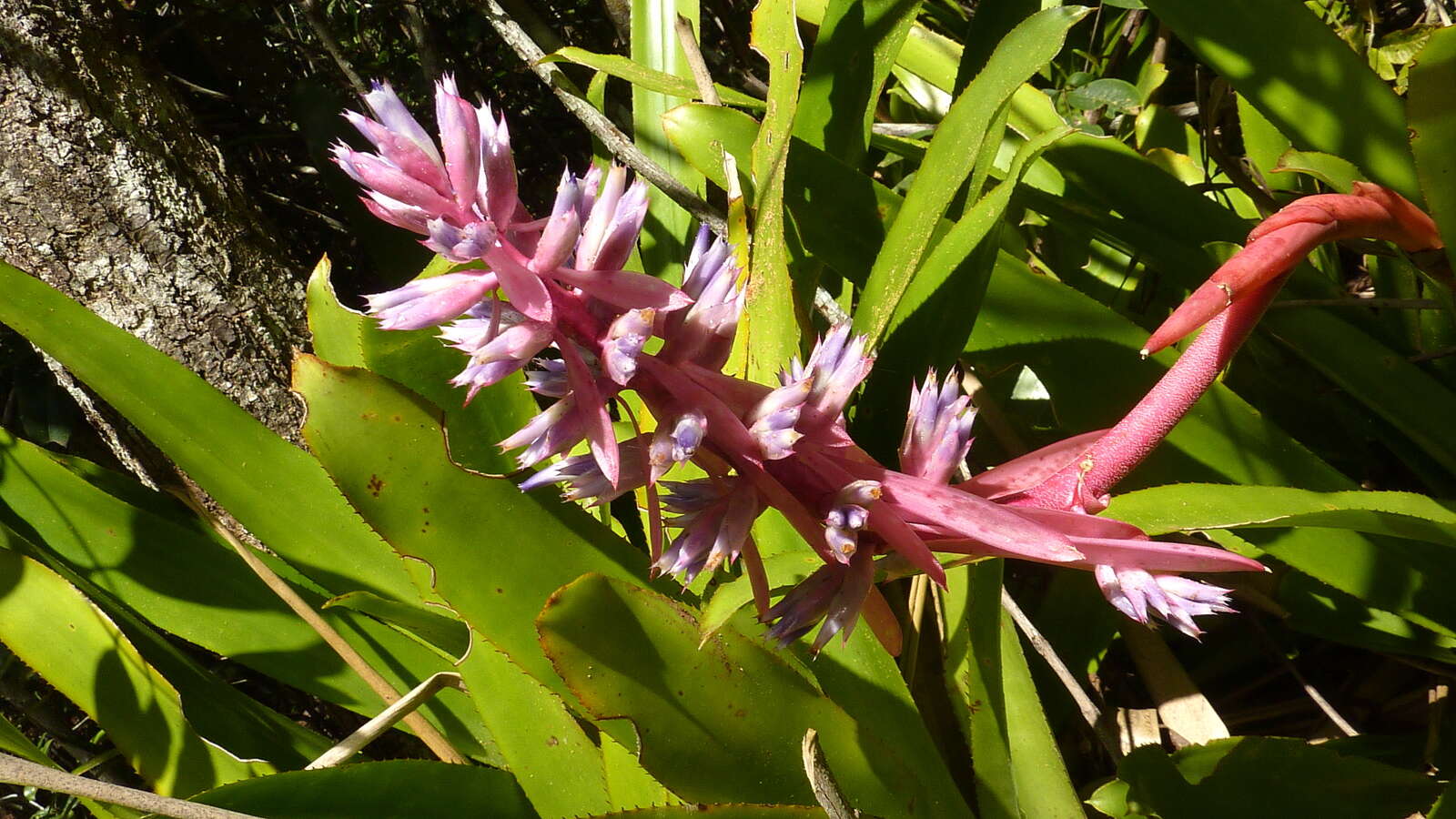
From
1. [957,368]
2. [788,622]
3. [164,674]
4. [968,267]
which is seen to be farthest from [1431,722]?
[164,674]

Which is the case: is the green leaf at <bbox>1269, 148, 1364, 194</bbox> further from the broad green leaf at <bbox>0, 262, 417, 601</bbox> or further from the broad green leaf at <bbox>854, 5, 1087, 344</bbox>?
the broad green leaf at <bbox>0, 262, 417, 601</bbox>

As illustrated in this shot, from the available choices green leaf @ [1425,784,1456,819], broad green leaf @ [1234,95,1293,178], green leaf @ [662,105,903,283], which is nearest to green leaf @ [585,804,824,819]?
green leaf @ [1425,784,1456,819]

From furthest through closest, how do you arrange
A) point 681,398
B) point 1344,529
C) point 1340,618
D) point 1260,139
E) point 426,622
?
point 1260,139 → point 1340,618 → point 426,622 → point 1344,529 → point 681,398

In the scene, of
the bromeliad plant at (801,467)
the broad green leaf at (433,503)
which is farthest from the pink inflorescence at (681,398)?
the broad green leaf at (433,503)

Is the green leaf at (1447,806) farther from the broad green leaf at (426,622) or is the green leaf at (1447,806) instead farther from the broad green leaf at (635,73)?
the broad green leaf at (635,73)

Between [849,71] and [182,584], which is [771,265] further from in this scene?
[182,584]

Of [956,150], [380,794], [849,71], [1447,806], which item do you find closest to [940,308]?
[956,150]

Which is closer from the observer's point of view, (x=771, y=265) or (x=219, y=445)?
(x=771, y=265)
